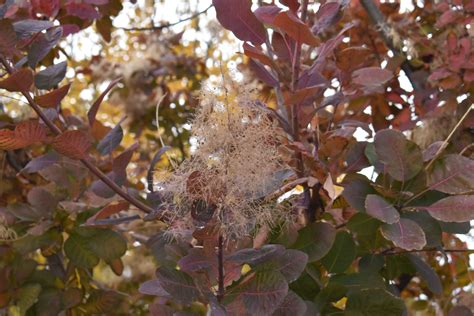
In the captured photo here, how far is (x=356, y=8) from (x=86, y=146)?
3.55 ft

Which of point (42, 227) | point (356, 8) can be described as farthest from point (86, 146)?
point (356, 8)

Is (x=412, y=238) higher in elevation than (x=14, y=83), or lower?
lower

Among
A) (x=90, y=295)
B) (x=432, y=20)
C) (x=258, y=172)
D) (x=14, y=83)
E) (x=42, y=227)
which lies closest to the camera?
(x=258, y=172)

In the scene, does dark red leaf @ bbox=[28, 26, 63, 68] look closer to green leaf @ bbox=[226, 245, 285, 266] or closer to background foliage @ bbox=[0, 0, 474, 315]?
background foliage @ bbox=[0, 0, 474, 315]

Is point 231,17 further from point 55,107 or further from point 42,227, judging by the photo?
point 42,227

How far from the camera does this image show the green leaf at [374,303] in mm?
1028

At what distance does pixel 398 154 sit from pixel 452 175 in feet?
0.27

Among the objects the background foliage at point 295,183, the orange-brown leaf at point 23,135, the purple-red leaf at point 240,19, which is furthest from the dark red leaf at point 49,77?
the purple-red leaf at point 240,19

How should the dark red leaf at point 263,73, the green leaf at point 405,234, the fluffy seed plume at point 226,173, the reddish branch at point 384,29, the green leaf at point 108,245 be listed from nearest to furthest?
the fluffy seed plume at point 226,173 < the green leaf at point 405,234 < the dark red leaf at point 263,73 < the green leaf at point 108,245 < the reddish branch at point 384,29

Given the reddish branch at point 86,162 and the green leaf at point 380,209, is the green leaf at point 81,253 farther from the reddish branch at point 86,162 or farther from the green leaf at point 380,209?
the green leaf at point 380,209

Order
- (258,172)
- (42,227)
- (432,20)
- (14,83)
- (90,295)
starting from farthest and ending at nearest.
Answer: (432,20) < (90,295) < (42,227) < (14,83) < (258,172)

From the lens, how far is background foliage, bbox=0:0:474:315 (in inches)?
38.6

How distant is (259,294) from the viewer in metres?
0.93

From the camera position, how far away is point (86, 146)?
1.08 meters
